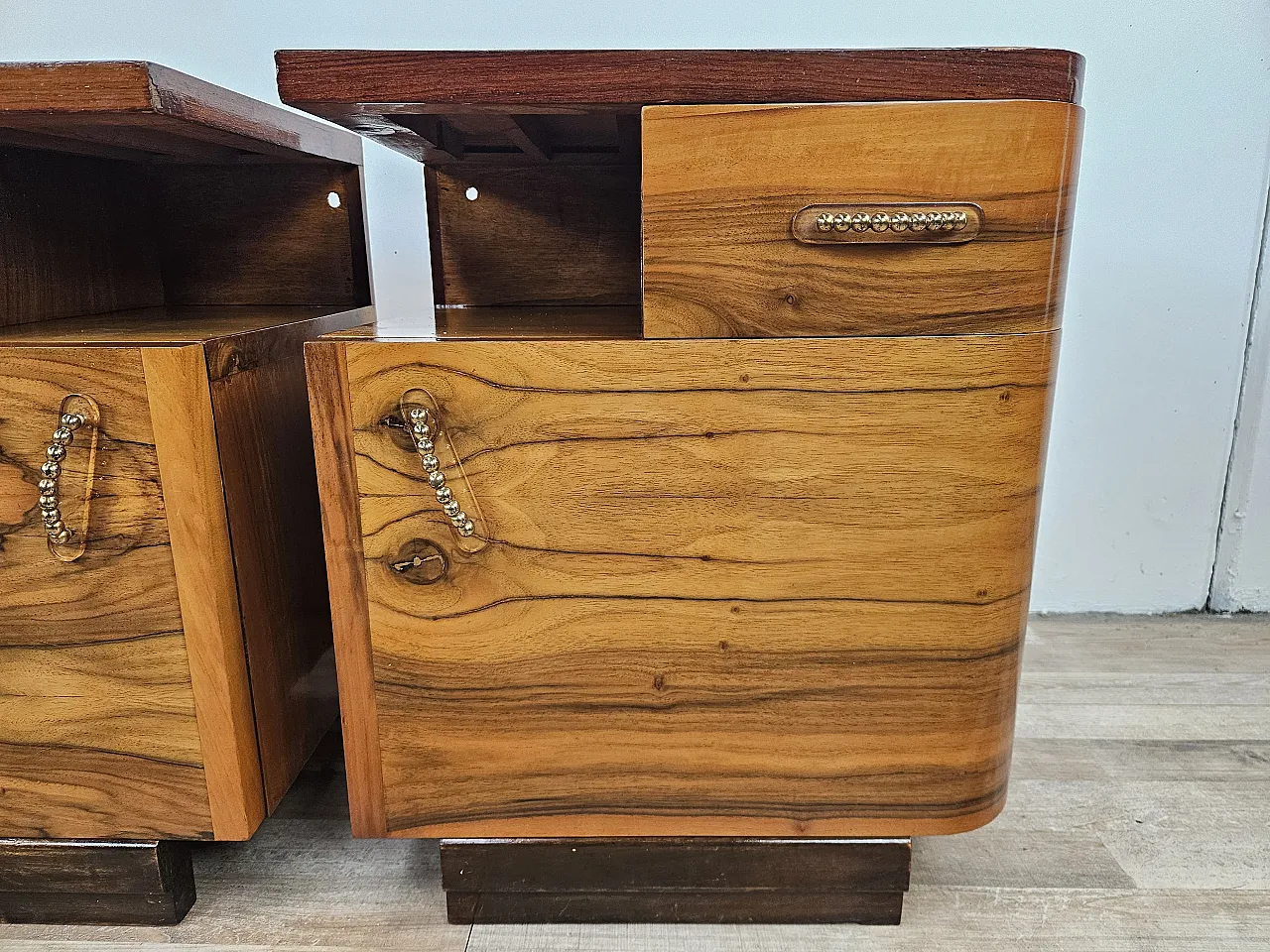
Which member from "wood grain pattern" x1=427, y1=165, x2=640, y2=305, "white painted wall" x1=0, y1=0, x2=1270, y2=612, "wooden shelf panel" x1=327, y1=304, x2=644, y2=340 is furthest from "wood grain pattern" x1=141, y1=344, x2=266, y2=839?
"white painted wall" x1=0, y1=0, x2=1270, y2=612

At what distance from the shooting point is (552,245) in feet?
2.98

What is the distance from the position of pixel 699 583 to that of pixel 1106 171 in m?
0.86

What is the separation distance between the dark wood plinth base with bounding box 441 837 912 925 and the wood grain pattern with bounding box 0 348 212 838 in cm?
21

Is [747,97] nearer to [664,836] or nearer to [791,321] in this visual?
[791,321]

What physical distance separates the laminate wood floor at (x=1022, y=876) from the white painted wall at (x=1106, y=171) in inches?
12.5

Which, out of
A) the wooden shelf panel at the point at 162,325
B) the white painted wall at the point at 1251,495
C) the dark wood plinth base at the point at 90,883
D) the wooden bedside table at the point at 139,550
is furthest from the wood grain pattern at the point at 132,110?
the white painted wall at the point at 1251,495

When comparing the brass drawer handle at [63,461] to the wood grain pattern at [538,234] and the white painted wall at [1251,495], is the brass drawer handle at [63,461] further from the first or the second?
the white painted wall at [1251,495]

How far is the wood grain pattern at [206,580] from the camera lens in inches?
22.3

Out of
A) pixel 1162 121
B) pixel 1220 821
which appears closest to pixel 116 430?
pixel 1220 821

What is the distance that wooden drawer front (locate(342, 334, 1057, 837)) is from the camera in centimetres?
56

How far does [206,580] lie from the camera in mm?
593

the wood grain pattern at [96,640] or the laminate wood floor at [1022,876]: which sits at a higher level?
the wood grain pattern at [96,640]

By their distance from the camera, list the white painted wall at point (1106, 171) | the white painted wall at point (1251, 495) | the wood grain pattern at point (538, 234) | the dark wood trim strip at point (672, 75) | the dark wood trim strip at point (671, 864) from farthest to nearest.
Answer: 1. the white painted wall at point (1251, 495)
2. the white painted wall at point (1106, 171)
3. the wood grain pattern at point (538, 234)
4. the dark wood trim strip at point (671, 864)
5. the dark wood trim strip at point (672, 75)

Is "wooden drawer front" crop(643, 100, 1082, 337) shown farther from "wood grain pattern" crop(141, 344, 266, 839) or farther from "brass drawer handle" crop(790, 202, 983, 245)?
"wood grain pattern" crop(141, 344, 266, 839)
